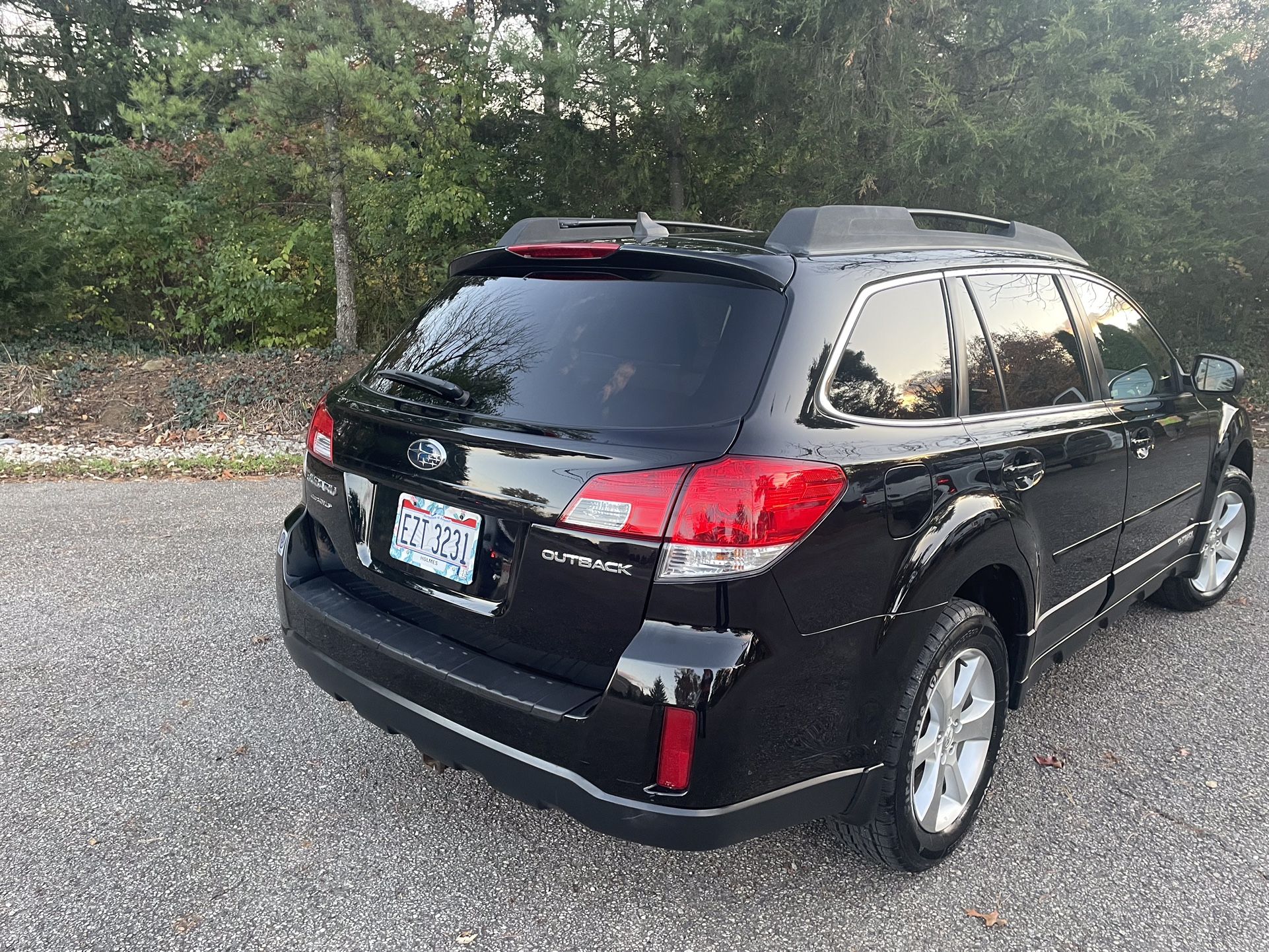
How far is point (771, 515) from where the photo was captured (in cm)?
199

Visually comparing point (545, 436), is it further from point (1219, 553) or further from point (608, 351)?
point (1219, 553)

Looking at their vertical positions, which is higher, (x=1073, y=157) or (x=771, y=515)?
(x=1073, y=157)

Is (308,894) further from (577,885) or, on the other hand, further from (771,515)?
(771,515)

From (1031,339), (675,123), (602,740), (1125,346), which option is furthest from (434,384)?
(675,123)

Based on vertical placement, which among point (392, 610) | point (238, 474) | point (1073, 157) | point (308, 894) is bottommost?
point (238, 474)

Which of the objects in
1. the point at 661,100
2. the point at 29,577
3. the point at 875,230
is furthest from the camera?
the point at 661,100

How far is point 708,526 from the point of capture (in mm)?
1951

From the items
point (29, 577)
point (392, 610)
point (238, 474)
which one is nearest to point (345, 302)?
point (238, 474)

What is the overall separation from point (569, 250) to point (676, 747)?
4.70 ft

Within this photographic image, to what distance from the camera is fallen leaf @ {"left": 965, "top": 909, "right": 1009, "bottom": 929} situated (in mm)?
2352

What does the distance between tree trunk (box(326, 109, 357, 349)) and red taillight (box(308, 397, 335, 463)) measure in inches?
375

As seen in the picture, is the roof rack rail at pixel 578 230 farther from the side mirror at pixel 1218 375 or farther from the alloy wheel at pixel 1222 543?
the alloy wheel at pixel 1222 543

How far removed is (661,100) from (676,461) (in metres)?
9.52

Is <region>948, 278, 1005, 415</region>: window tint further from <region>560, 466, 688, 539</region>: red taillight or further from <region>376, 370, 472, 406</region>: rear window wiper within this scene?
<region>376, 370, 472, 406</region>: rear window wiper
